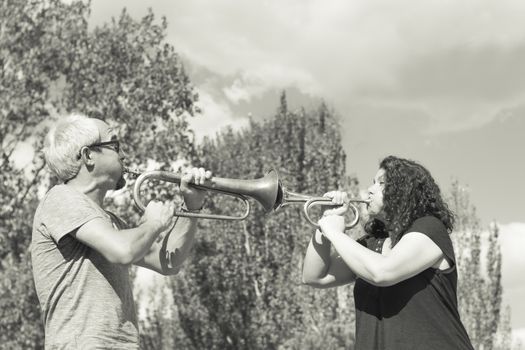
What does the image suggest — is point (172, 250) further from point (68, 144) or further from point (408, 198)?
point (408, 198)

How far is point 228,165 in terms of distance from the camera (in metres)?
23.4

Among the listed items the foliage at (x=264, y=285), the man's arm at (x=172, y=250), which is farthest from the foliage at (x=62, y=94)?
the man's arm at (x=172, y=250)

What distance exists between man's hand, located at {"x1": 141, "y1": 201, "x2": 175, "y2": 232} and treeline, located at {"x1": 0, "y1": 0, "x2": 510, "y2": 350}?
885 centimetres

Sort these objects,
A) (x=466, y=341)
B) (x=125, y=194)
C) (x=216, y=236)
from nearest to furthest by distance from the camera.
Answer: (x=466, y=341)
(x=125, y=194)
(x=216, y=236)

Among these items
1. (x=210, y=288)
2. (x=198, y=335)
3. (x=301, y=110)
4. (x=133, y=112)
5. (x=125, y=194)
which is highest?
(x=301, y=110)

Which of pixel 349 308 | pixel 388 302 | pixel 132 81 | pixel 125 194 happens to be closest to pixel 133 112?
pixel 132 81

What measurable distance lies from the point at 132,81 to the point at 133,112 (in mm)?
622

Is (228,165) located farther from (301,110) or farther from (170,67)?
(170,67)

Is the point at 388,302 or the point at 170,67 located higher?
the point at 170,67

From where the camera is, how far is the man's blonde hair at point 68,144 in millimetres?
2959

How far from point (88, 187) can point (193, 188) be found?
1.79 ft

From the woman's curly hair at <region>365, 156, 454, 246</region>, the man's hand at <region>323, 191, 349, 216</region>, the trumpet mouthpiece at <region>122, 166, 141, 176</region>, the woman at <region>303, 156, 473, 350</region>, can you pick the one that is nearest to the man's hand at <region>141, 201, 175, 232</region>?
the trumpet mouthpiece at <region>122, 166, 141, 176</region>

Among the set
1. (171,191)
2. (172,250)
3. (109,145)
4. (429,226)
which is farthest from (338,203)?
(171,191)

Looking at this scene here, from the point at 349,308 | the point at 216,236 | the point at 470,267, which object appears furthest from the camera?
the point at 216,236
